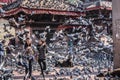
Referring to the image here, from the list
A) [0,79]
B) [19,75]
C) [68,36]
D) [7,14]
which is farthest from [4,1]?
[0,79]

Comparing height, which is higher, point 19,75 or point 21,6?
point 21,6

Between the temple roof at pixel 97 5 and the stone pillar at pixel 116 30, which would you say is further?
the temple roof at pixel 97 5

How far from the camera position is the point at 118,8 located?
1053 cm

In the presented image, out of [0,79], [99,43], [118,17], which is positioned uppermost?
[118,17]

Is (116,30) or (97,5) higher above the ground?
(116,30)

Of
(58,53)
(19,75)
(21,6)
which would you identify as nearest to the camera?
(19,75)

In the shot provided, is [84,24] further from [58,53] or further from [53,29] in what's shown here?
[58,53]

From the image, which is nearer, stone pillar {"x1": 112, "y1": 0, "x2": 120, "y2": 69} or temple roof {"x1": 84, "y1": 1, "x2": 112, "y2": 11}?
stone pillar {"x1": 112, "y1": 0, "x2": 120, "y2": 69}

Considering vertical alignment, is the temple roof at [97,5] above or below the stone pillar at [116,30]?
below

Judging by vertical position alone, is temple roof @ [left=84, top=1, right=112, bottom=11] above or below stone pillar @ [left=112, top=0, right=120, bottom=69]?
below

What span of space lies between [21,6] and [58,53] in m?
5.55

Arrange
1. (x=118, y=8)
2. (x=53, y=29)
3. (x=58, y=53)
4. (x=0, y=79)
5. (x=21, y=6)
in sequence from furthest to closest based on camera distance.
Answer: (x=53, y=29) → (x=21, y=6) → (x=58, y=53) → (x=0, y=79) → (x=118, y=8)

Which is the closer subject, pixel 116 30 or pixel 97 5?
pixel 116 30

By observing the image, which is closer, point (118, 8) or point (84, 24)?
point (118, 8)
